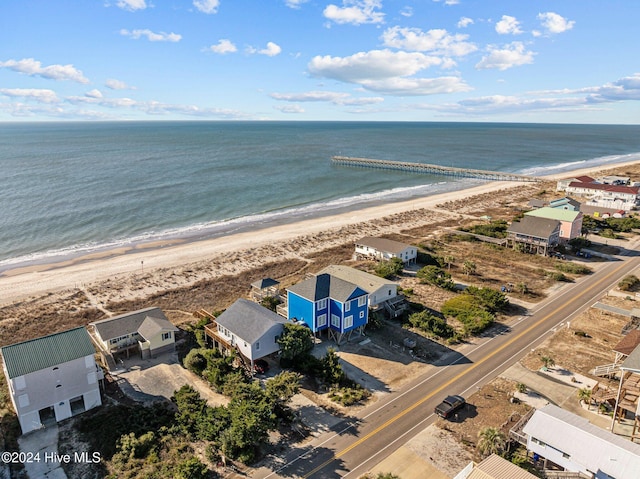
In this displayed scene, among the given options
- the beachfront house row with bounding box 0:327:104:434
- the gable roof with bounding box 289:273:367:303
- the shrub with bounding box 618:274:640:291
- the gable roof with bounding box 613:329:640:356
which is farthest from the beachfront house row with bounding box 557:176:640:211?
the beachfront house row with bounding box 0:327:104:434

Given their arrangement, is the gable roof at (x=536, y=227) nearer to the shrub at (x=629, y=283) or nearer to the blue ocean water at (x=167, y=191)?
the shrub at (x=629, y=283)

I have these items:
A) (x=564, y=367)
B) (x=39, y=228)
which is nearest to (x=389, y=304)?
(x=564, y=367)

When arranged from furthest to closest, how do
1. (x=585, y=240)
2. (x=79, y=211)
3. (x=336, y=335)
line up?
(x=79, y=211)
(x=585, y=240)
(x=336, y=335)

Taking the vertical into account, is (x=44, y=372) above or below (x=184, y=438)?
above

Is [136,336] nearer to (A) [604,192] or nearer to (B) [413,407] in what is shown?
(B) [413,407]

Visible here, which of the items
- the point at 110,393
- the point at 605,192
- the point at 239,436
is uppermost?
the point at 605,192

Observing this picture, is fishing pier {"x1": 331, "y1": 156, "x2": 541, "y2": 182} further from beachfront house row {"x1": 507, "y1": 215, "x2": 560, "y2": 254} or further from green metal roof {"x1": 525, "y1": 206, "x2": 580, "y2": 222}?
beachfront house row {"x1": 507, "y1": 215, "x2": 560, "y2": 254}

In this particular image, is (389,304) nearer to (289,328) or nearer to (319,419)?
(289,328)

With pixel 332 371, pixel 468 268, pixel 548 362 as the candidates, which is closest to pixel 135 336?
pixel 332 371
